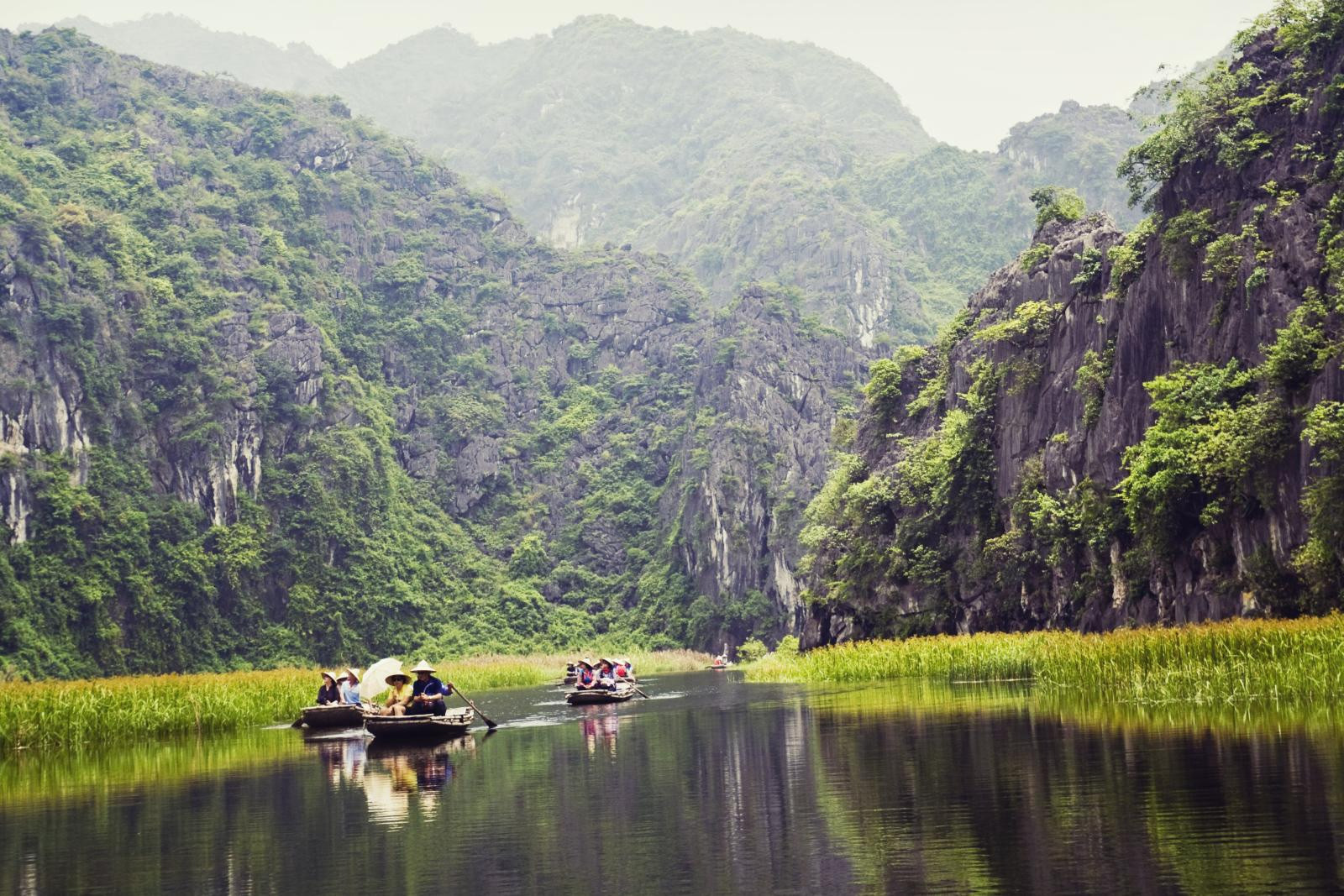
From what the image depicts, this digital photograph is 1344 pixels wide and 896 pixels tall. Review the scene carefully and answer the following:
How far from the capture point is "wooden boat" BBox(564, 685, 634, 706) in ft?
179

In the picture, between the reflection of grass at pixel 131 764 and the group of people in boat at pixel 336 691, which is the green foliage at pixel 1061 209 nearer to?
the group of people in boat at pixel 336 691

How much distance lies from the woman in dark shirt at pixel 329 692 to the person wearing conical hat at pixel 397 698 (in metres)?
6.22

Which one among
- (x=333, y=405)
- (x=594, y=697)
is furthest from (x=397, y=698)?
(x=333, y=405)

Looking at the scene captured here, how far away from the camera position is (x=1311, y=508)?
1710 inches

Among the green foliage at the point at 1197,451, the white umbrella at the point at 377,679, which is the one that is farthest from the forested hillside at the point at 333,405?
the green foliage at the point at 1197,451

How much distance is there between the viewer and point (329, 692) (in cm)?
4662

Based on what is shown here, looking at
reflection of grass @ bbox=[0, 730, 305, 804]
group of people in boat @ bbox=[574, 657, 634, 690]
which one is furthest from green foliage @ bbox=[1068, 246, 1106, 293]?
reflection of grass @ bbox=[0, 730, 305, 804]

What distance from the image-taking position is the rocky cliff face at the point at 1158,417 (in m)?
47.7

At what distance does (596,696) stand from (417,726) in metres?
18.8

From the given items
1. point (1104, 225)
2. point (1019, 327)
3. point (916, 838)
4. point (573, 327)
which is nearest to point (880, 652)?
point (1019, 327)

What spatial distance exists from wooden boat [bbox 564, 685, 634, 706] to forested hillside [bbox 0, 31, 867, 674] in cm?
6235

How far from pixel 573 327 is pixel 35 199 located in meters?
71.2

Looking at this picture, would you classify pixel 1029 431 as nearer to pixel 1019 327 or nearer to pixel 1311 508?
pixel 1019 327

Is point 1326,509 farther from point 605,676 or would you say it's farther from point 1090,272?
point 605,676
